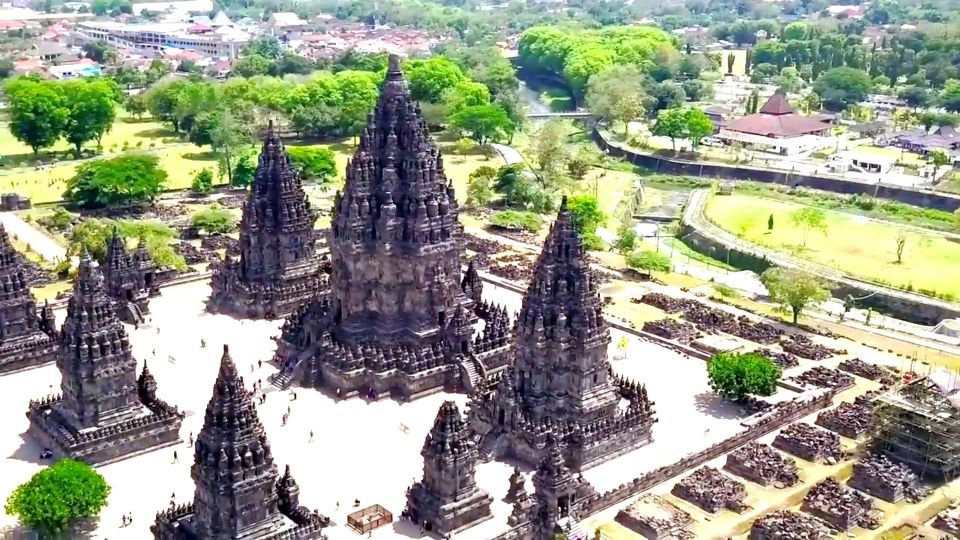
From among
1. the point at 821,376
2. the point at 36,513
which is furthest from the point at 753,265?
the point at 36,513

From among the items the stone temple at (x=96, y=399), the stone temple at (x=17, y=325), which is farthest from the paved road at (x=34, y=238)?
the stone temple at (x=96, y=399)

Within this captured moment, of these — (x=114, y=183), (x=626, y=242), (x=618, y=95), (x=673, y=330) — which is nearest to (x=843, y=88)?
(x=618, y=95)

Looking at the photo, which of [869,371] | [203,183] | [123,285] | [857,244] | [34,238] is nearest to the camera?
[869,371]

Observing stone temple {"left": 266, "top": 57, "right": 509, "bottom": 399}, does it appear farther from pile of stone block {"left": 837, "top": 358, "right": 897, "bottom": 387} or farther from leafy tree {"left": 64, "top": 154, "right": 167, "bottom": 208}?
leafy tree {"left": 64, "top": 154, "right": 167, "bottom": 208}

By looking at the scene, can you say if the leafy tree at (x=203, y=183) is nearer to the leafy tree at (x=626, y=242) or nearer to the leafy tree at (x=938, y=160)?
the leafy tree at (x=626, y=242)

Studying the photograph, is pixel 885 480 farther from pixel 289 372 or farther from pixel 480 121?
pixel 480 121
